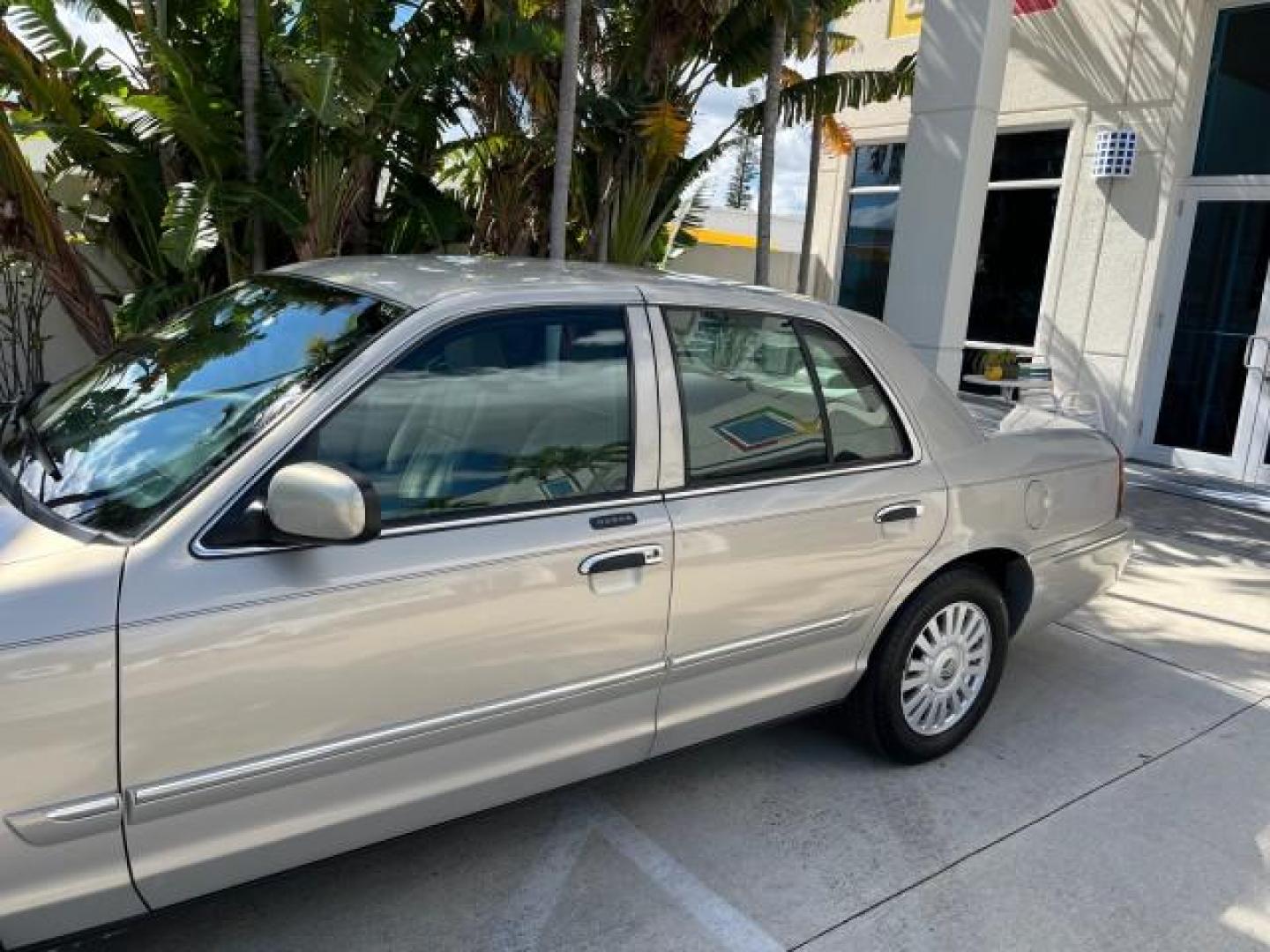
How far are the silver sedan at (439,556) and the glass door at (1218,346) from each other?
633 cm

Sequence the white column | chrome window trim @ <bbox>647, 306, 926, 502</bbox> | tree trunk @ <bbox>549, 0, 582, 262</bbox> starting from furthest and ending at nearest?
1. the white column
2. tree trunk @ <bbox>549, 0, 582, 262</bbox>
3. chrome window trim @ <bbox>647, 306, 926, 502</bbox>

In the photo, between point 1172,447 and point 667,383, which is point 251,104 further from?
point 1172,447

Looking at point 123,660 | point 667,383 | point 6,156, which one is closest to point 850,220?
point 6,156

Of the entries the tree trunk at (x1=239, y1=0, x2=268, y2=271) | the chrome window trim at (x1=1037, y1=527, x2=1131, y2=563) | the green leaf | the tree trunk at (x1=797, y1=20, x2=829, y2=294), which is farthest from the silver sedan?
the tree trunk at (x1=797, y1=20, x2=829, y2=294)

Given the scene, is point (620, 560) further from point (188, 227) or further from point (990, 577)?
point (188, 227)

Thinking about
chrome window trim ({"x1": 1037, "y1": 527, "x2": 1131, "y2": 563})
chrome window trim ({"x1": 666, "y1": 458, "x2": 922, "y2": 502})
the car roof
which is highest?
the car roof

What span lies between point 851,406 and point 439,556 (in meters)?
1.62

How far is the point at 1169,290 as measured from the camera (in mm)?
9164

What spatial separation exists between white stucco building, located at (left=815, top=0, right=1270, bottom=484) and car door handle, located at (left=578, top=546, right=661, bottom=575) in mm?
5172

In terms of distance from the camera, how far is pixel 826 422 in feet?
10.8

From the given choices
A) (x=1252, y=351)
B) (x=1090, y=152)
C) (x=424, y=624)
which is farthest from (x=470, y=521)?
(x=1090, y=152)

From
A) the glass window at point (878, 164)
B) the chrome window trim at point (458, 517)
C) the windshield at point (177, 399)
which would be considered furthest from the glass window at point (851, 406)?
the glass window at point (878, 164)

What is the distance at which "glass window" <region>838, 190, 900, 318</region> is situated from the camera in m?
11.7

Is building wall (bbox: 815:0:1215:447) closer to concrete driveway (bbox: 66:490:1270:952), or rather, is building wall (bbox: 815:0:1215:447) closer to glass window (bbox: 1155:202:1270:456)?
glass window (bbox: 1155:202:1270:456)
